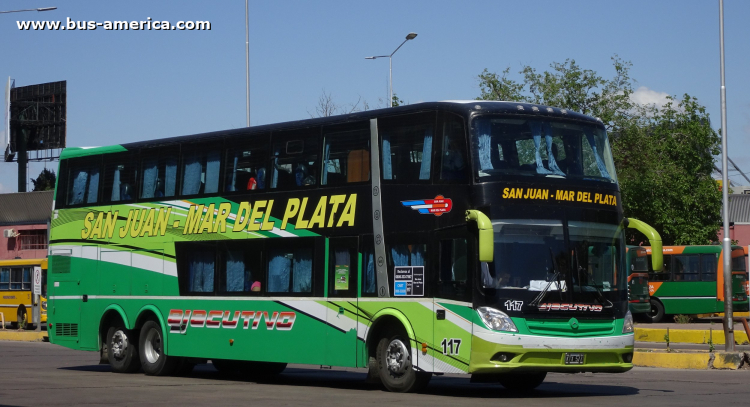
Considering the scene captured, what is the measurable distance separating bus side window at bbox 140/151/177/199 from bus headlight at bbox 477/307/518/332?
740 centimetres

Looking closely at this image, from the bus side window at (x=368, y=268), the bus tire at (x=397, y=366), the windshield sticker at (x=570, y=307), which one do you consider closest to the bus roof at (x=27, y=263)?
the bus side window at (x=368, y=268)

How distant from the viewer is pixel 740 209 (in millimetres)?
72375

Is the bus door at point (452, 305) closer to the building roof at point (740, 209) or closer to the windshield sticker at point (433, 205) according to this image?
the windshield sticker at point (433, 205)

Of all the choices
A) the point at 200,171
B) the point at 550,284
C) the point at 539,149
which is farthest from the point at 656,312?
the point at 550,284

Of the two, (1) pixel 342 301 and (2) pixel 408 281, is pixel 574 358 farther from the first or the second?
(1) pixel 342 301

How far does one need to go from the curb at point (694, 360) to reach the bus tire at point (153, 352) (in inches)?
371

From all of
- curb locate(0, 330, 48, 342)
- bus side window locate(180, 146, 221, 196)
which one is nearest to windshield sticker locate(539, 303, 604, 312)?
bus side window locate(180, 146, 221, 196)

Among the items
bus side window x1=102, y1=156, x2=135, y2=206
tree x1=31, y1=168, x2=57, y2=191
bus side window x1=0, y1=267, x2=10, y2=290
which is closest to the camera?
bus side window x1=102, y1=156, x2=135, y2=206

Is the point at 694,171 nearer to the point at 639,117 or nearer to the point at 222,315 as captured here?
the point at 639,117

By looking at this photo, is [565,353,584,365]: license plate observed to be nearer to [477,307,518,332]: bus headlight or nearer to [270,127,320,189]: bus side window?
[477,307,518,332]: bus headlight

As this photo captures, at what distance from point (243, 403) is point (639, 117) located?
1560 inches

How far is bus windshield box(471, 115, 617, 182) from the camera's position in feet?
47.4

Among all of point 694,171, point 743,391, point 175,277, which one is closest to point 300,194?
point 175,277

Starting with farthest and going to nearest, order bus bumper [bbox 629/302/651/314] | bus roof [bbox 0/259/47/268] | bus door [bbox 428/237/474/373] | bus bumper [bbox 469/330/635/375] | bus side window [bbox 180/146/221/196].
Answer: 1. bus roof [bbox 0/259/47/268]
2. bus bumper [bbox 629/302/651/314]
3. bus side window [bbox 180/146/221/196]
4. bus door [bbox 428/237/474/373]
5. bus bumper [bbox 469/330/635/375]
